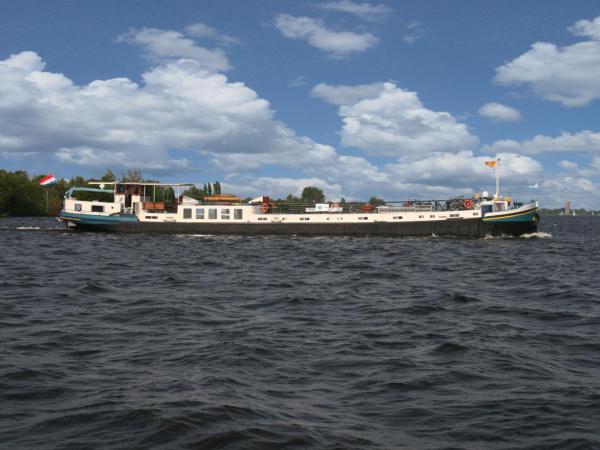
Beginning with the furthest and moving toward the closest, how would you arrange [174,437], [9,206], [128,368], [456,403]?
1. [9,206]
2. [128,368]
3. [456,403]
4. [174,437]

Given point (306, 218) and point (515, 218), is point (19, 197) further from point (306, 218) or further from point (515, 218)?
point (515, 218)

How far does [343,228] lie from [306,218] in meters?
4.94

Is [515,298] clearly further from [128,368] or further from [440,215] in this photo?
[440,215]

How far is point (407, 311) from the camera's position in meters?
17.7

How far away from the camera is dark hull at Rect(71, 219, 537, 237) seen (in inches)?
2442

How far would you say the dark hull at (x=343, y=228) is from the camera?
6203 cm

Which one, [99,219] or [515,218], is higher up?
[515,218]

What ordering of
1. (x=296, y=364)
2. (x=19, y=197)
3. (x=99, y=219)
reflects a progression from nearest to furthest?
1. (x=296, y=364)
2. (x=99, y=219)
3. (x=19, y=197)

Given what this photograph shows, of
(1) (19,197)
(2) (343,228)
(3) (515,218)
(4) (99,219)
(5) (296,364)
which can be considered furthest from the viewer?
(1) (19,197)

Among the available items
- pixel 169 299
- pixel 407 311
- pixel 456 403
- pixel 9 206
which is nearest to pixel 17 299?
pixel 169 299

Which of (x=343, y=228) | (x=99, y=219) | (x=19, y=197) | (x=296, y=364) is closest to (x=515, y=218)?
(x=343, y=228)

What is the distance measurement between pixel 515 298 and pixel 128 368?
1582cm

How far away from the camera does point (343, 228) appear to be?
6506 centimetres

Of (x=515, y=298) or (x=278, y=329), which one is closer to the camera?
(x=278, y=329)
